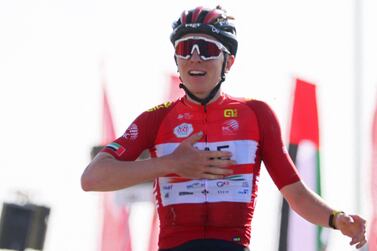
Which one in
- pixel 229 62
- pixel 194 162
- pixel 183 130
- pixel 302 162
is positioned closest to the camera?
pixel 194 162

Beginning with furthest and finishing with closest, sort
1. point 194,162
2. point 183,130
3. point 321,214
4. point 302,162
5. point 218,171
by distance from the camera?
point 302,162 < point 183,130 < point 321,214 < point 218,171 < point 194,162

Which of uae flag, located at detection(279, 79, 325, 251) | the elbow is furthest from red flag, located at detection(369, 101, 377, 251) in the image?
the elbow

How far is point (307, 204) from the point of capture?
4766 millimetres

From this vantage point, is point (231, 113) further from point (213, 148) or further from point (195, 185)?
point (195, 185)

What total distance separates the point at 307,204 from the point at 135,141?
846mm

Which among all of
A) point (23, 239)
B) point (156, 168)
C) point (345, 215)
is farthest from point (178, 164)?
point (23, 239)

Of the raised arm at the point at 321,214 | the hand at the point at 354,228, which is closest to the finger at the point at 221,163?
the raised arm at the point at 321,214

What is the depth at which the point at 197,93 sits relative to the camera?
4.86m

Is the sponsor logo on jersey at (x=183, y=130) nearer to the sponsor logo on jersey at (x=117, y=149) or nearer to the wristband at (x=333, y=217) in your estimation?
the sponsor logo on jersey at (x=117, y=149)

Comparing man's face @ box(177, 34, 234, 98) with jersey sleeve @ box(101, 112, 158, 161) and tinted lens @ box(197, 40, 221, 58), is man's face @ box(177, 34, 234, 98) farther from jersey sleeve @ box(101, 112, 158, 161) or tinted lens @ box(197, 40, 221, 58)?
jersey sleeve @ box(101, 112, 158, 161)

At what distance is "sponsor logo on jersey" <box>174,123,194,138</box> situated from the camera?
480cm

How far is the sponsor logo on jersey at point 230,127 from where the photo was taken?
4770mm

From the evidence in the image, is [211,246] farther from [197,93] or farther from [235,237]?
[197,93]

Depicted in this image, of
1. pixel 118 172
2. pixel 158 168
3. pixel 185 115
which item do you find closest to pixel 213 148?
pixel 185 115
